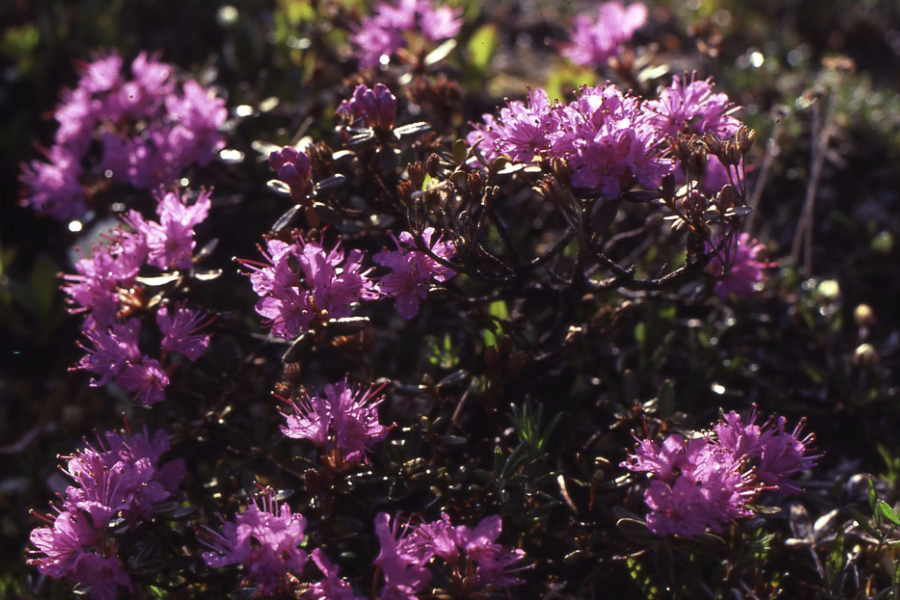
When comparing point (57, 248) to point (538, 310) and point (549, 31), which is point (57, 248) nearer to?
point (538, 310)

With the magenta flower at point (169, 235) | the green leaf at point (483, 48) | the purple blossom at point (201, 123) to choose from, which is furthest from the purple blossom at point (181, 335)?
the green leaf at point (483, 48)

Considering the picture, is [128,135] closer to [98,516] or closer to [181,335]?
[181,335]

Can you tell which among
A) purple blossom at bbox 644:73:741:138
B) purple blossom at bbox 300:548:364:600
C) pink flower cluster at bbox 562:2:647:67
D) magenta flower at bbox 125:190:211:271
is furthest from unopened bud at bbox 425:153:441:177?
pink flower cluster at bbox 562:2:647:67

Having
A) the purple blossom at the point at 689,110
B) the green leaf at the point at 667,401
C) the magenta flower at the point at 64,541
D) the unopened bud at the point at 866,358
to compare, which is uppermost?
the purple blossom at the point at 689,110

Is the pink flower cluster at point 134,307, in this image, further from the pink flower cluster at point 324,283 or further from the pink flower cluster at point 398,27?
the pink flower cluster at point 398,27

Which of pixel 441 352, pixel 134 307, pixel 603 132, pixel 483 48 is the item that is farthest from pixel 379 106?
pixel 483 48

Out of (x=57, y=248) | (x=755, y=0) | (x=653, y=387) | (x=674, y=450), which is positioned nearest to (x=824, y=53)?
(x=755, y=0)
